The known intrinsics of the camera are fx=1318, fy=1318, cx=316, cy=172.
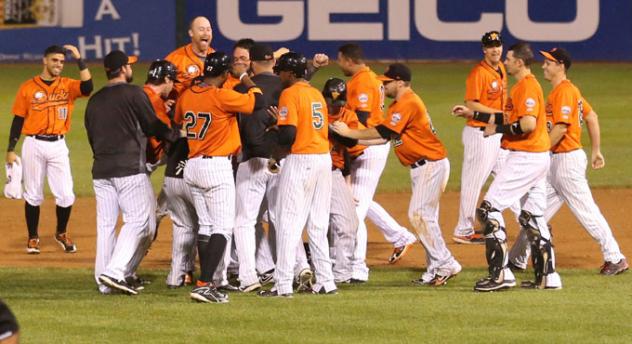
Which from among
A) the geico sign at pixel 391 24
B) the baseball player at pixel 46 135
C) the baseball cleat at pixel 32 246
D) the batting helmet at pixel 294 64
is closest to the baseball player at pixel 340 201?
the batting helmet at pixel 294 64

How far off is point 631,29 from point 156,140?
54.5 feet

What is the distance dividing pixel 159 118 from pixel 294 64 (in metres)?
1.26

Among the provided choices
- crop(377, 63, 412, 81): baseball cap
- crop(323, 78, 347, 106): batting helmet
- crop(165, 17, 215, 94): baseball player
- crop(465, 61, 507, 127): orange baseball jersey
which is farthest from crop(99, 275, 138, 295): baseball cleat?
crop(465, 61, 507, 127): orange baseball jersey

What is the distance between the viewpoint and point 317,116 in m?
9.78

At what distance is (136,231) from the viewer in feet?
33.4

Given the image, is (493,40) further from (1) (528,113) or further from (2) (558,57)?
(1) (528,113)

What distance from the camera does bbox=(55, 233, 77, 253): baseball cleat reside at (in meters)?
12.6

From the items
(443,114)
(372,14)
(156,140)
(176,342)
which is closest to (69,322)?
(176,342)

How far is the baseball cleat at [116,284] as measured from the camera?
9.88 metres

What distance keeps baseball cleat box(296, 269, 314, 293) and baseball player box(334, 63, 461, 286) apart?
0.96 metres

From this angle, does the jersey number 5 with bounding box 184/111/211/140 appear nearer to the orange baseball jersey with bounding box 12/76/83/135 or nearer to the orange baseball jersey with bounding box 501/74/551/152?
the orange baseball jersey with bounding box 501/74/551/152

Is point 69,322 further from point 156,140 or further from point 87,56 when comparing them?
point 87,56

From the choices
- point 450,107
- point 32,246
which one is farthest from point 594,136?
point 450,107

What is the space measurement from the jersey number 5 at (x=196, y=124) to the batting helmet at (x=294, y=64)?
0.66 m
